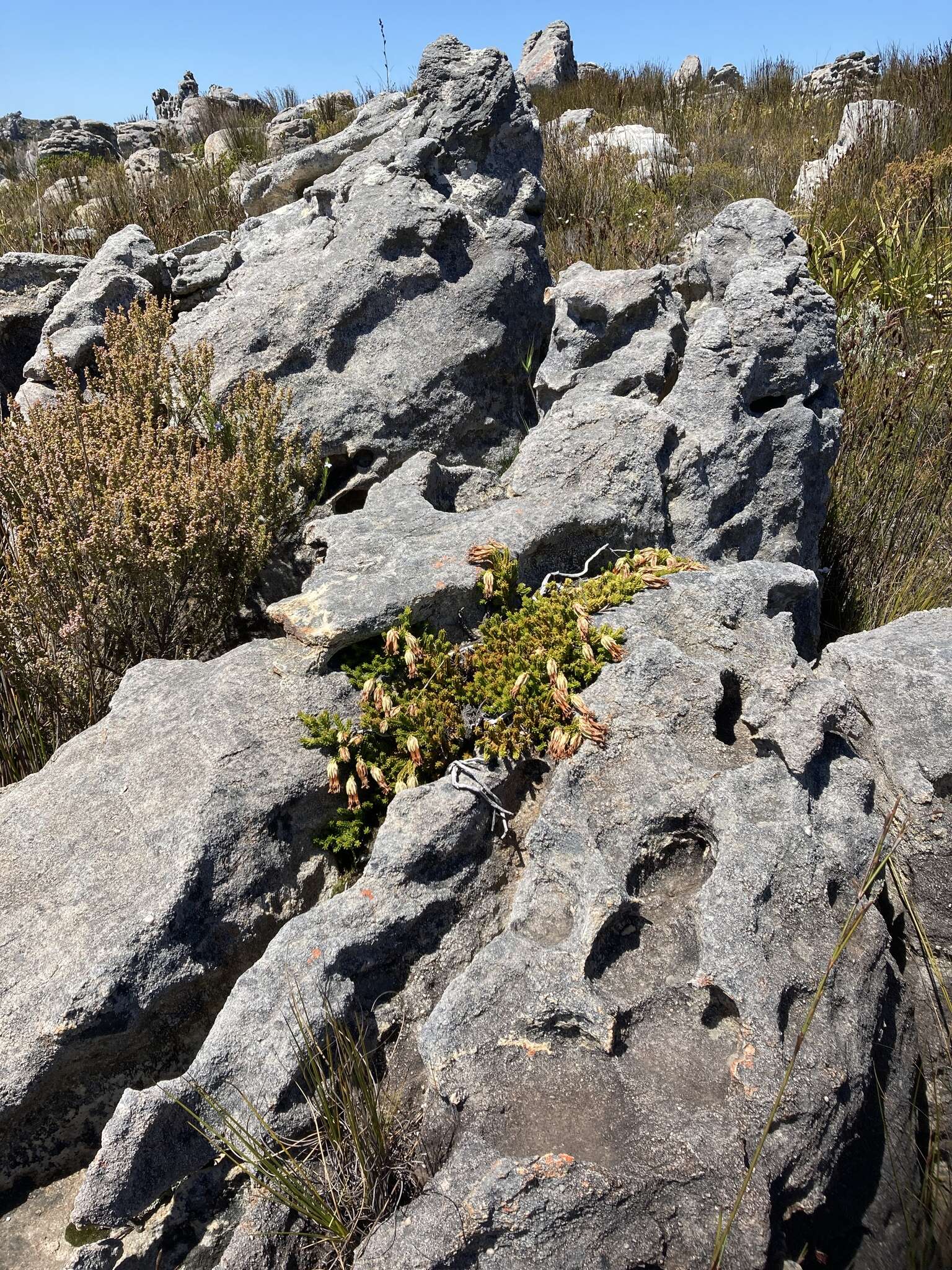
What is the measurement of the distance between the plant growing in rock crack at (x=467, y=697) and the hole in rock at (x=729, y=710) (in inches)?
17.1

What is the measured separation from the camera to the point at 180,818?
9.68ft

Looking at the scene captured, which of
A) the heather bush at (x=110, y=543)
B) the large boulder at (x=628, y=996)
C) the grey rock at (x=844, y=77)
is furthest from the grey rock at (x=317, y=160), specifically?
the grey rock at (x=844, y=77)

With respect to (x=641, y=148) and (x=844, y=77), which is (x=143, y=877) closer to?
(x=641, y=148)

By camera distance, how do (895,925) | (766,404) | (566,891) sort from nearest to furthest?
(566,891)
(895,925)
(766,404)

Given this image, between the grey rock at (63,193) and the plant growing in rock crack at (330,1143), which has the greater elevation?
the grey rock at (63,193)

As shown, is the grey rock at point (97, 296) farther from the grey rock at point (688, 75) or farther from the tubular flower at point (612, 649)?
the grey rock at point (688, 75)

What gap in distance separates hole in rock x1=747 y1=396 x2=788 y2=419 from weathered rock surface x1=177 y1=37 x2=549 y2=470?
143 centimetres

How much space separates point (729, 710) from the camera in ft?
10.5

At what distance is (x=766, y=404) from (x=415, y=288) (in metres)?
2.22

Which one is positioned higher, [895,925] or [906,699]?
[906,699]

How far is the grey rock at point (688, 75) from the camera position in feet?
50.3

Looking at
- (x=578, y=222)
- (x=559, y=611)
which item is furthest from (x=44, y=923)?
(x=578, y=222)

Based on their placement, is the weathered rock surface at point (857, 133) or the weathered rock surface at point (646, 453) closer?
the weathered rock surface at point (646, 453)

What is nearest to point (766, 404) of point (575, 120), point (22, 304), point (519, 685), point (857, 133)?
point (519, 685)
